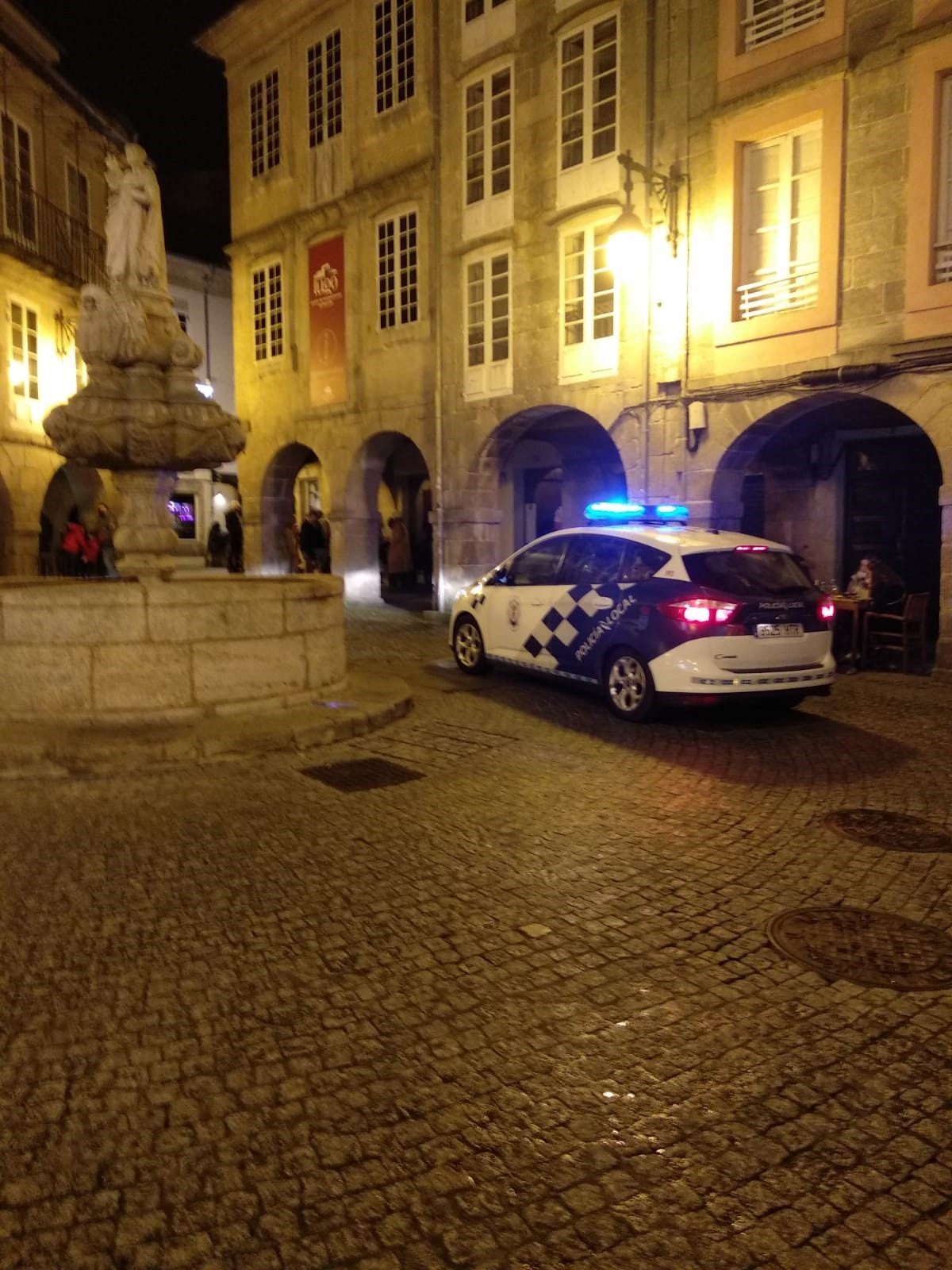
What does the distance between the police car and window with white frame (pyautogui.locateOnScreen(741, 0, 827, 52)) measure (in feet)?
24.1

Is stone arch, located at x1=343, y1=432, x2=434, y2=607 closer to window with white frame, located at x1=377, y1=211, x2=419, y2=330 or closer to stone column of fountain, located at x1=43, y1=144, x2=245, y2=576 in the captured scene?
window with white frame, located at x1=377, y1=211, x2=419, y2=330

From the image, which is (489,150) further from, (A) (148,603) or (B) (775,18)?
(A) (148,603)

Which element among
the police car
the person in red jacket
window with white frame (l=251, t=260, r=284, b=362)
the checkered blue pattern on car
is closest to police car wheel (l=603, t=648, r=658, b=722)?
the police car

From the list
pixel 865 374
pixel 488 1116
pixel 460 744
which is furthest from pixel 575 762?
pixel 865 374

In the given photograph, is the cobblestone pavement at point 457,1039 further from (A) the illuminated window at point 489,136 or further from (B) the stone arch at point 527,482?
(A) the illuminated window at point 489,136

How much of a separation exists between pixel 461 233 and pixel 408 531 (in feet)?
35.8

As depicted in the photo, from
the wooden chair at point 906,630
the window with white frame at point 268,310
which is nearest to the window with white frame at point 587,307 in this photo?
the wooden chair at point 906,630

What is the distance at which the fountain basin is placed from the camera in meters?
7.34

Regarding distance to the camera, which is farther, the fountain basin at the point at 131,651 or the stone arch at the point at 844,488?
the stone arch at the point at 844,488

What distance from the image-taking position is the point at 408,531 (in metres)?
27.4

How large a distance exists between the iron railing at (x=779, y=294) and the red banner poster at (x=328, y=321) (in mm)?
9679

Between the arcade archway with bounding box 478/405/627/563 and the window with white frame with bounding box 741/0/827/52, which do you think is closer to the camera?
the window with white frame with bounding box 741/0/827/52

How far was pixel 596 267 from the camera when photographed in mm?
15195

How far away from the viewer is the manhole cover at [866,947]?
3756 mm
